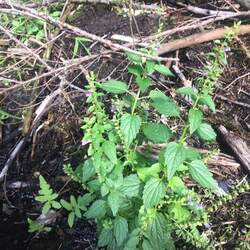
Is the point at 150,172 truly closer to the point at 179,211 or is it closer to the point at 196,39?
the point at 179,211

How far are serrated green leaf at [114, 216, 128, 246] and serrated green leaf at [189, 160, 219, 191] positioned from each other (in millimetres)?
421

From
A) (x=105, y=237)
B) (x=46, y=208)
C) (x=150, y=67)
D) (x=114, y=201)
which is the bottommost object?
(x=46, y=208)

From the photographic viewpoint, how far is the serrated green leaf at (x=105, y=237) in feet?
7.15

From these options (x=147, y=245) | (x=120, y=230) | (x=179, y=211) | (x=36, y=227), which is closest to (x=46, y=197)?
(x=36, y=227)

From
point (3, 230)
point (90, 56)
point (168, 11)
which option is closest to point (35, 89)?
point (90, 56)

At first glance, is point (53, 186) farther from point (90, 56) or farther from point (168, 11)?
point (168, 11)

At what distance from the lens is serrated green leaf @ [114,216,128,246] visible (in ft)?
6.88

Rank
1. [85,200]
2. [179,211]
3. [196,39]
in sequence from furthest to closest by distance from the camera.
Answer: [196,39]
[85,200]
[179,211]

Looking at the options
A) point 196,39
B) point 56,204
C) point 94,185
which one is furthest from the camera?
point 196,39

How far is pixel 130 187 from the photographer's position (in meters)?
2.10

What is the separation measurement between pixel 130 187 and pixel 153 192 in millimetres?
167

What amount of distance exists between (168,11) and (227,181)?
149cm

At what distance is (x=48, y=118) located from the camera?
3023 millimetres

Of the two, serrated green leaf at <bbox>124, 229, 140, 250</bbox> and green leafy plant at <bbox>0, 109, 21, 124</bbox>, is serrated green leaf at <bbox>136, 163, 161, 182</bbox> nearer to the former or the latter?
serrated green leaf at <bbox>124, 229, 140, 250</bbox>
